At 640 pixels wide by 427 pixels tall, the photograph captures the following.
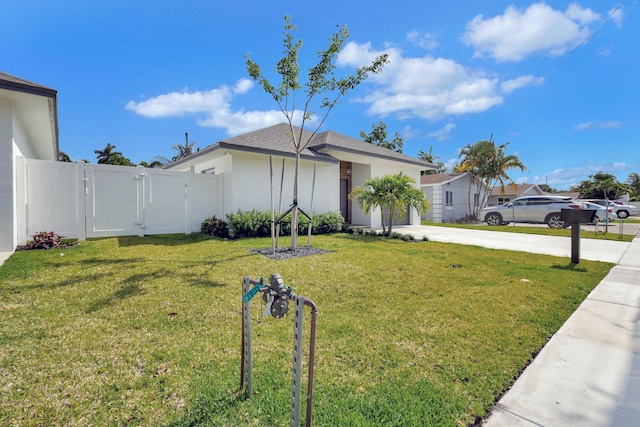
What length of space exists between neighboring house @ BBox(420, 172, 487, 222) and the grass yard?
17218mm

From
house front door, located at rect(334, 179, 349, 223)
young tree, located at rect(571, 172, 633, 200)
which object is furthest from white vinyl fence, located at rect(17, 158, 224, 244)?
young tree, located at rect(571, 172, 633, 200)

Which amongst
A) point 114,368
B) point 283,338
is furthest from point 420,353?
point 114,368

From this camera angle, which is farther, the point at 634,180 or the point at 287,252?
the point at 634,180

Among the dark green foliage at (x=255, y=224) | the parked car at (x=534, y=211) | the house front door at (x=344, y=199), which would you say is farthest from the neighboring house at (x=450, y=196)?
the dark green foliage at (x=255, y=224)

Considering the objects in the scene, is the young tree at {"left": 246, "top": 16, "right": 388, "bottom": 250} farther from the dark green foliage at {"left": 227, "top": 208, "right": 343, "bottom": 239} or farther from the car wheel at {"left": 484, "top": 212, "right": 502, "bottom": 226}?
the car wheel at {"left": 484, "top": 212, "right": 502, "bottom": 226}

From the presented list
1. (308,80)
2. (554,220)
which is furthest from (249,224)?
(554,220)

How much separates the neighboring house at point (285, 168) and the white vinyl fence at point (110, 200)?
97cm

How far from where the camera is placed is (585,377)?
238 cm

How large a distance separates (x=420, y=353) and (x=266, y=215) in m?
7.92

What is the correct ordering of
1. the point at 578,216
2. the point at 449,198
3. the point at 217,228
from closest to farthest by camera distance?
the point at 578,216, the point at 217,228, the point at 449,198

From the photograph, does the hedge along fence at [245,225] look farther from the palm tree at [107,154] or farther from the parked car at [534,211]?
the palm tree at [107,154]

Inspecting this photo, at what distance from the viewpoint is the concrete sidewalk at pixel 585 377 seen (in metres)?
1.93

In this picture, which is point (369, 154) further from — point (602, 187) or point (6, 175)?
point (602, 187)

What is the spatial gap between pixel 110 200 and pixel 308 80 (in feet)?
22.3
